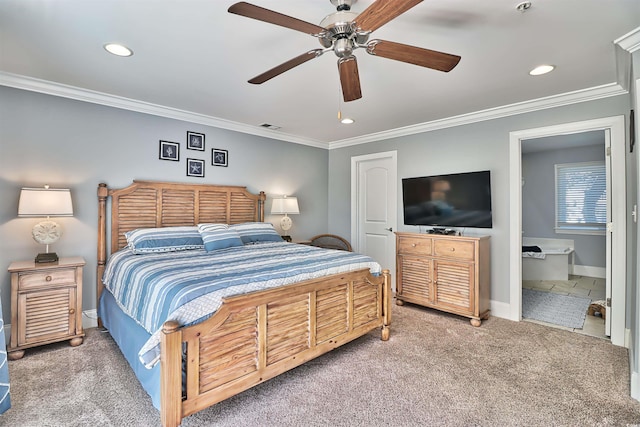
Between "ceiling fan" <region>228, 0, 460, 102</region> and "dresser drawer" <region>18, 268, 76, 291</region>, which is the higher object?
"ceiling fan" <region>228, 0, 460, 102</region>

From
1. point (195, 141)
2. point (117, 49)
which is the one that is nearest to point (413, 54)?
point (117, 49)

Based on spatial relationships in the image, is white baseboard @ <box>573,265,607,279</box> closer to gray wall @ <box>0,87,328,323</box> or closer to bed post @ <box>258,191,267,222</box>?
bed post @ <box>258,191,267,222</box>

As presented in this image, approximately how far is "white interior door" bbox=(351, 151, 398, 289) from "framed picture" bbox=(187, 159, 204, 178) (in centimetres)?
238

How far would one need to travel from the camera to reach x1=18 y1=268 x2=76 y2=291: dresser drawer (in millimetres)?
2587

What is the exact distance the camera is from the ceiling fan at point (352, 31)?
1.42m

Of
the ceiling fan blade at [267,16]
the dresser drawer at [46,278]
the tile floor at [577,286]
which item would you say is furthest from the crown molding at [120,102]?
the tile floor at [577,286]

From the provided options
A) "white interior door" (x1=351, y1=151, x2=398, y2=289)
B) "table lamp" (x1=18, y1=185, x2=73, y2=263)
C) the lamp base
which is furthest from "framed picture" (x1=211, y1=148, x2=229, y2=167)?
"white interior door" (x1=351, y1=151, x2=398, y2=289)

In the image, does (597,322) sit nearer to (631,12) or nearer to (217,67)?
(631,12)

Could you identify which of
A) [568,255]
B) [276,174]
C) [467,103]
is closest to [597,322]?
[568,255]

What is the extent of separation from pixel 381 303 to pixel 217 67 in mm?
2529

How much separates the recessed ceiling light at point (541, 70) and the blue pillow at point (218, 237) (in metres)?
3.19

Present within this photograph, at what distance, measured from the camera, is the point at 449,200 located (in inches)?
152

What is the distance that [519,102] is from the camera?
3371 millimetres

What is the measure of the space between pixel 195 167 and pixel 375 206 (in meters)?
2.70
